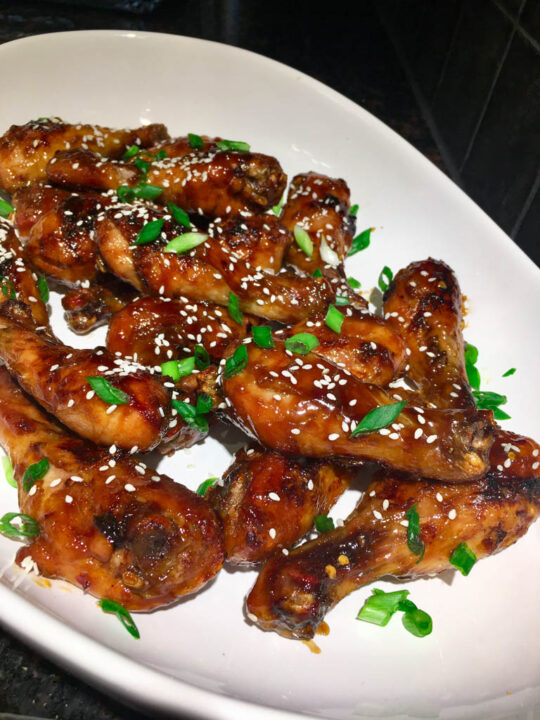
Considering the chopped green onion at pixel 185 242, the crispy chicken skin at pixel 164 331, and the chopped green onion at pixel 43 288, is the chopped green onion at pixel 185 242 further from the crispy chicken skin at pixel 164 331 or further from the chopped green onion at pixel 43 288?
the chopped green onion at pixel 43 288

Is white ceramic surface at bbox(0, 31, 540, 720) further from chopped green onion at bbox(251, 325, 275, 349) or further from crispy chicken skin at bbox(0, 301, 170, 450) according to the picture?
chopped green onion at bbox(251, 325, 275, 349)

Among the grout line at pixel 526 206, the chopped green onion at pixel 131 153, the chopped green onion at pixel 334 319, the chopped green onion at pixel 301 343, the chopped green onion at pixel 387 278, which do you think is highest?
the grout line at pixel 526 206

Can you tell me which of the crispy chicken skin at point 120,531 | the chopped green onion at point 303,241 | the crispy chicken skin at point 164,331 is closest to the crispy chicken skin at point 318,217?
the chopped green onion at point 303,241

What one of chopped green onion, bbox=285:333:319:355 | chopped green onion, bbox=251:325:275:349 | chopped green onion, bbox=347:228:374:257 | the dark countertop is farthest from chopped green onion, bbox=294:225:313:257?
the dark countertop

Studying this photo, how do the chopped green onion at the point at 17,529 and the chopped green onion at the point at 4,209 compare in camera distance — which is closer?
the chopped green onion at the point at 17,529

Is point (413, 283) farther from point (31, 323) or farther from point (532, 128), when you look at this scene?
point (532, 128)

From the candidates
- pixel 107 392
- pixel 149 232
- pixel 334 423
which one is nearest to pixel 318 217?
pixel 149 232
